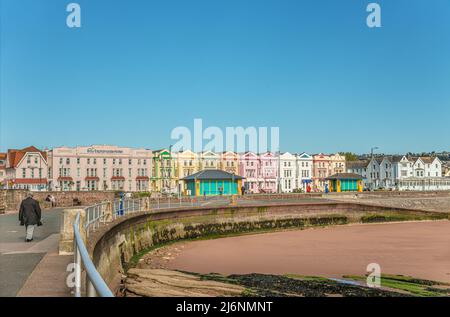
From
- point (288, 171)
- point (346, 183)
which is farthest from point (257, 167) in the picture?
point (346, 183)

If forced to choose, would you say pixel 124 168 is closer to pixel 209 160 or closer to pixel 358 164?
pixel 209 160

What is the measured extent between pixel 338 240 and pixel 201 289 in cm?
2293

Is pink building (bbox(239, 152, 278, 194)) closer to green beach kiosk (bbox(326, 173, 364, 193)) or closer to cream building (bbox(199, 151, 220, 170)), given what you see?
cream building (bbox(199, 151, 220, 170))

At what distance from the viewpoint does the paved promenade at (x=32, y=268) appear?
796 centimetres

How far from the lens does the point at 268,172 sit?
11150cm

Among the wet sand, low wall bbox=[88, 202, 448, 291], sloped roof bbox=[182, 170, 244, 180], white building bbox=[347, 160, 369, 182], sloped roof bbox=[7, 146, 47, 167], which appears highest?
sloped roof bbox=[7, 146, 47, 167]

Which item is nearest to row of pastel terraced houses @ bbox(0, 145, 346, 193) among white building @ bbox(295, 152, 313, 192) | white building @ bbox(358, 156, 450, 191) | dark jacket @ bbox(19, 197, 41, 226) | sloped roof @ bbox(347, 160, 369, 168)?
white building @ bbox(295, 152, 313, 192)

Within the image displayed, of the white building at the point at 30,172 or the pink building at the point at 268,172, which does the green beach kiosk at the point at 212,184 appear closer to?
the white building at the point at 30,172

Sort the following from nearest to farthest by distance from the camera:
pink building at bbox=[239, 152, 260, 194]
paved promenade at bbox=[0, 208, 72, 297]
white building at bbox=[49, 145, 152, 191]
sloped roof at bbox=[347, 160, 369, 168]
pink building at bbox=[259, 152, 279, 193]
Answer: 1. paved promenade at bbox=[0, 208, 72, 297]
2. white building at bbox=[49, 145, 152, 191]
3. pink building at bbox=[239, 152, 260, 194]
4. pink building at bbox=[259, 152, 279, 193]
5. sloped roof at bbox=[347, 160, 369, 168]

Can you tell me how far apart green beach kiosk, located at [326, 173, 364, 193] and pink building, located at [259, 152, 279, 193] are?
32540mm

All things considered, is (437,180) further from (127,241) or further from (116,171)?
(127,241)

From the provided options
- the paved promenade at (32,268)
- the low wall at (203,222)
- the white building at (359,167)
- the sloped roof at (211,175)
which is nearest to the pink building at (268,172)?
the white building at (359,167)

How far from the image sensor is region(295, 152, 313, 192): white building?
11500cm

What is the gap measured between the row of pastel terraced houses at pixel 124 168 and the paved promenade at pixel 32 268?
63530mm
